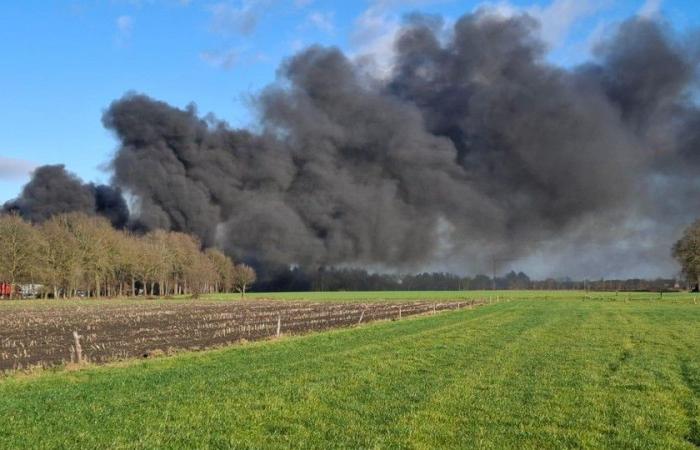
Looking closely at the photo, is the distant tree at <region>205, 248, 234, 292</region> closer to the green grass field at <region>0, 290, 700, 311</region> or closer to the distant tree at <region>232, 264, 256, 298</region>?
the distant tree at <region>232, 264, 256, 298</region>

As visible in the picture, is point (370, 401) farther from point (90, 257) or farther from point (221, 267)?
point (221, 267)

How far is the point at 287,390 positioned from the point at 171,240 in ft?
379

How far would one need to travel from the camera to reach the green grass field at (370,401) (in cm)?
962

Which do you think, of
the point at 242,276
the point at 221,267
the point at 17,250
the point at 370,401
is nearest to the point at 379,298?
the point at 242,276

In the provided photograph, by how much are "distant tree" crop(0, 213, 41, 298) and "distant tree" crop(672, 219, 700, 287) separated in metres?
118

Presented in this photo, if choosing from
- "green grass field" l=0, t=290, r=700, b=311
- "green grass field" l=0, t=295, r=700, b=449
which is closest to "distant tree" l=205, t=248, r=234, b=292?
"green grass field" l=0, t=290, r=700, b=311

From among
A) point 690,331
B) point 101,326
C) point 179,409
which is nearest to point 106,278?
point 101,326

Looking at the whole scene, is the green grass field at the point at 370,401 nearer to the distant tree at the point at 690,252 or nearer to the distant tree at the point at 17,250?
the distant tree at the point at 17,250

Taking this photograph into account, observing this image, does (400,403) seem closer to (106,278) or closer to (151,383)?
(151,383)

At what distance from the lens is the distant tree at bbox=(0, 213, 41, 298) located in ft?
291

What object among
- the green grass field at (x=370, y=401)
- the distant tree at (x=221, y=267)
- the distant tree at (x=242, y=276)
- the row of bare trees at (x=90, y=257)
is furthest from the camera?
the distant tree at (x=242, y=276)

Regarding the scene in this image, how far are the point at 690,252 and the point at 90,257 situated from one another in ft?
366

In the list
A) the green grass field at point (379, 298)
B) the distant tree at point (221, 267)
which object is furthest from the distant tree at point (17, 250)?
the distant tree at point (221, 267)

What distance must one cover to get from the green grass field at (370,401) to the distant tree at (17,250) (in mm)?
78676
